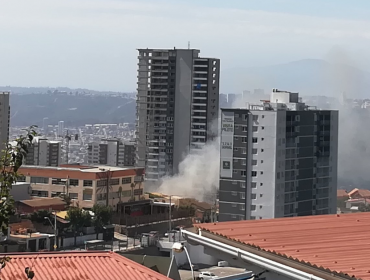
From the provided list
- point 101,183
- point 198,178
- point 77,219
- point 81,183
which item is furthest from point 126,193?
point 198,178

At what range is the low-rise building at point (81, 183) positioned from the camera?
28109mm

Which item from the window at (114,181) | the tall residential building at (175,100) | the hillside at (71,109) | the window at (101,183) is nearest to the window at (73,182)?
the window at (101,183)

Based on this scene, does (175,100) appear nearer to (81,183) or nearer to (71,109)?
(81,183)

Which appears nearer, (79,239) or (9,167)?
(9,167)

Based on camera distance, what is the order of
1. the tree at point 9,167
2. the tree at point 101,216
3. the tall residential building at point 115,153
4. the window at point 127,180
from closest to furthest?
the tree at point 9,167 → the tree at point 101,216 → the window at point 127,180 → the tall residential building at point 115,153

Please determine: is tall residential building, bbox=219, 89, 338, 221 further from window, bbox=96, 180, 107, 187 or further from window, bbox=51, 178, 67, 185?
window, bbox=51, 178, 67, 185

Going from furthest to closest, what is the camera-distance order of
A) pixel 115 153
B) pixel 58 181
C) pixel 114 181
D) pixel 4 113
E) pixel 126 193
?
pixel 115 153, pixel 4 113, pixel 126 193, pixel 114 181, pixel 58 181

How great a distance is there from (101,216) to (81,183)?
10.0 ft

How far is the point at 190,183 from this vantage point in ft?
118

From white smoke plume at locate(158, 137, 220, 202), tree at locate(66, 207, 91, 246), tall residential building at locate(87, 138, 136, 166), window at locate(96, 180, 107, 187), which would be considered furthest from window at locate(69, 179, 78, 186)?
tall residential building at locate(87, 138, 136, 166)

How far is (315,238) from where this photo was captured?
506cm

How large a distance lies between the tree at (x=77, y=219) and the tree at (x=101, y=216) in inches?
14.5

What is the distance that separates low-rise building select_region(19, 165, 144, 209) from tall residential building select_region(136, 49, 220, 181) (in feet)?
42.0

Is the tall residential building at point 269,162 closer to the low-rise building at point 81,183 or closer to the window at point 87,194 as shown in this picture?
the low-rise building at point 81,183
